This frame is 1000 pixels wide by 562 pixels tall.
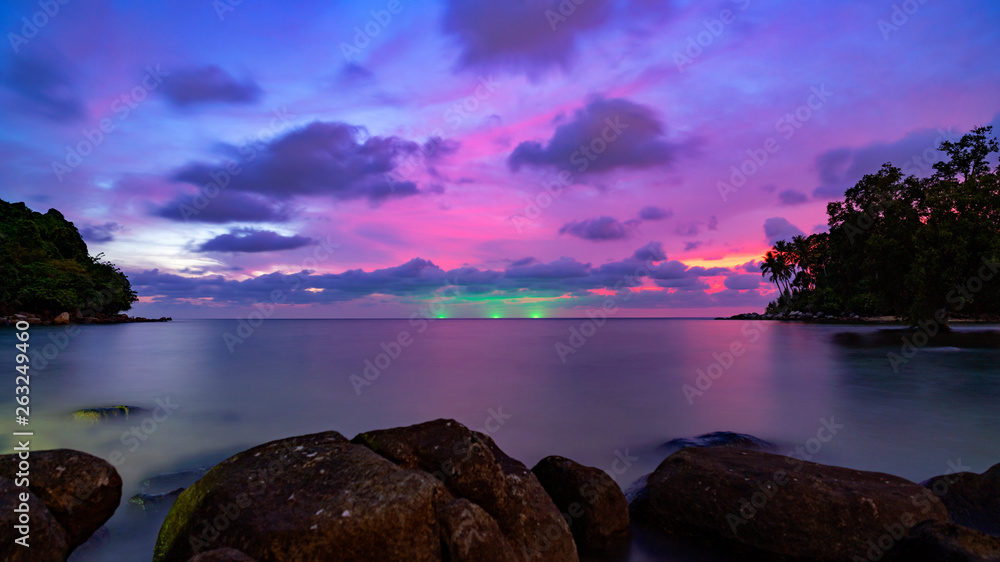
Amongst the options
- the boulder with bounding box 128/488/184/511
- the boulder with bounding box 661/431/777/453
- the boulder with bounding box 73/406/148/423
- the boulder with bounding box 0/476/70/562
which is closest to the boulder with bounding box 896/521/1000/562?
the boulder with bounding box 661/431/777/453

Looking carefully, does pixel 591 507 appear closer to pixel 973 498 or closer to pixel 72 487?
pixel 973 498

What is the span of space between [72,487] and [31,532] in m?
0.60

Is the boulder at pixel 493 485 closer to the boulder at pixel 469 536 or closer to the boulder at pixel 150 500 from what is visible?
the boulder at pixel 469 536

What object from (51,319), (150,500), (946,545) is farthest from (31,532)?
A: (51,319)

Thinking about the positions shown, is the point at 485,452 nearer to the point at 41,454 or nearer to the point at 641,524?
the point at 641,524

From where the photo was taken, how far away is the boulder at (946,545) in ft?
11.4

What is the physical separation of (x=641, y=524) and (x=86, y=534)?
229 inches

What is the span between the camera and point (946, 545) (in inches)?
144

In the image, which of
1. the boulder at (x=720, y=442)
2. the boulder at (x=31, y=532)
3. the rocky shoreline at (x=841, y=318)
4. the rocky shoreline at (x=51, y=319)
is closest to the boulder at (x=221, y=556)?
the boulder at (x=31, y=532)

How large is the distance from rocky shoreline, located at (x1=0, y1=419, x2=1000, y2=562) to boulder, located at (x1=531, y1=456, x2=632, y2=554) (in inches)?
0.6

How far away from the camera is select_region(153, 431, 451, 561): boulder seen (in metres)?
3.30

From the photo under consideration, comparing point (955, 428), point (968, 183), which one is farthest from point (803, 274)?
point (955, 428)

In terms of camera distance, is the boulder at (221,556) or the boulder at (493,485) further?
the boulder at (493,485)

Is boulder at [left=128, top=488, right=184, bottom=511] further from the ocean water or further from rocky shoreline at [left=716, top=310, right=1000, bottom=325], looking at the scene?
rocky shoreline at [left=716, top=310, right=1000, bottom=325]
